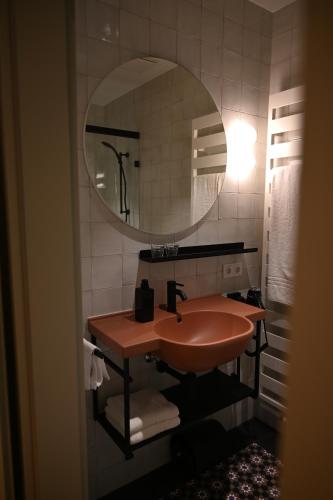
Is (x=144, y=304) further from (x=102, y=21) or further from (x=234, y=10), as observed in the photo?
(x=234, y=10)

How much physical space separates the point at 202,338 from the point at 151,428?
0.52 meters

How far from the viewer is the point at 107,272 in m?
1.74

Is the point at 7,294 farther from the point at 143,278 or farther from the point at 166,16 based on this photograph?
the point at 166,16

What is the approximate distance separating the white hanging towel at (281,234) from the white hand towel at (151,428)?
100 centimetres

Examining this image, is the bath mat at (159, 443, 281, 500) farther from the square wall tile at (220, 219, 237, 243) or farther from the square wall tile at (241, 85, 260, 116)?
the square wall tile at (241, 85, 260, 116)

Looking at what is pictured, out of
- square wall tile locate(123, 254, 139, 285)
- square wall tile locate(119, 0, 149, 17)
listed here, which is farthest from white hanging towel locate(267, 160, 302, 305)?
square wall tile locate(119, 0, 149, 17)

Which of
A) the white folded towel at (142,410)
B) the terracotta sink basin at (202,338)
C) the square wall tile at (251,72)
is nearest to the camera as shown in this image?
the terracotta sink basin at (202,338)

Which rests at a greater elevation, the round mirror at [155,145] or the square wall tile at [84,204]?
the round mirror at [155,145]

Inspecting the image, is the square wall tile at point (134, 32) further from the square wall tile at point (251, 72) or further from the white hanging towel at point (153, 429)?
the white hanging towel at point (153, 429)

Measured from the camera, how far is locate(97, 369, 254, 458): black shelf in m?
1.68

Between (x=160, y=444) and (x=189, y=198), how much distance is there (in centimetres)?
150

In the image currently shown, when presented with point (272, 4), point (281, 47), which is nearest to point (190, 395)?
point (281, 47)

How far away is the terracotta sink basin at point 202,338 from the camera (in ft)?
4.76

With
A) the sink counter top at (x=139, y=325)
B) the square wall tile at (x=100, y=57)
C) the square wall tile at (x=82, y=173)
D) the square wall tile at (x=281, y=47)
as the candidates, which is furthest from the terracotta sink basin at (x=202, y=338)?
the square wall tile at (x=281, y=47)
